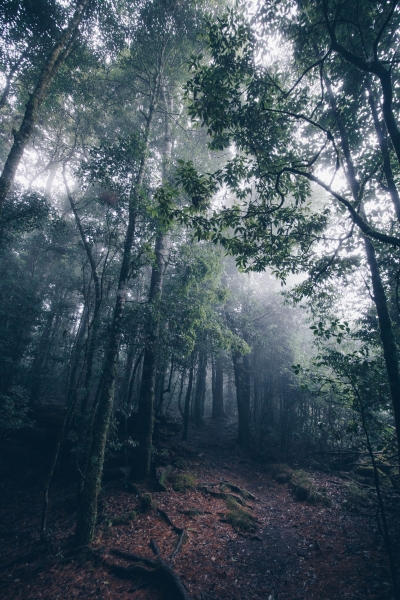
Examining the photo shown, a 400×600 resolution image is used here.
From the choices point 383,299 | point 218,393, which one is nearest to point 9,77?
point 383,299

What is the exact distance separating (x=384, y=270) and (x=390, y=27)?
6.57 meters

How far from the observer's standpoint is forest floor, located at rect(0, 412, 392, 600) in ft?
16.3

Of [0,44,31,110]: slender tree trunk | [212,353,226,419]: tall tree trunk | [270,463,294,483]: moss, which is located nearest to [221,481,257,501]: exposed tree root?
[270,463,294,483]: moss

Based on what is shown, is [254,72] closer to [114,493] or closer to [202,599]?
[202,599]

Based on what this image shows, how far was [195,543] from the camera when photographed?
21.0 feet

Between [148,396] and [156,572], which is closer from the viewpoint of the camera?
[156,572]

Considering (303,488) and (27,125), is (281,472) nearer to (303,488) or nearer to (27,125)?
(303,488)

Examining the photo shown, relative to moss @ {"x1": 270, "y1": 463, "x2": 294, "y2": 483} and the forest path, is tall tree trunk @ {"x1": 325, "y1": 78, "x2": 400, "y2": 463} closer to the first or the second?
the forest path

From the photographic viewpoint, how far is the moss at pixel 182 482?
29.9 ft

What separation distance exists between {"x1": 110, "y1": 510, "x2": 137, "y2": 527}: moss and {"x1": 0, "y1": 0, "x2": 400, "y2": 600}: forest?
110 millimetres

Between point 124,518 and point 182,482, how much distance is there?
9.45ft

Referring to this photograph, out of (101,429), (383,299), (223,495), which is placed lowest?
(223,495)

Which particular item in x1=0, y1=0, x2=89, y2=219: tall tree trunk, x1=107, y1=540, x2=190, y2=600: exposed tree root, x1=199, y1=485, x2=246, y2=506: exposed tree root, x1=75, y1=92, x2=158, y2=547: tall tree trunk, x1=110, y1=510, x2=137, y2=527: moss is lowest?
x1=107, y1=540, x2=190, y2=600: exposed tree root

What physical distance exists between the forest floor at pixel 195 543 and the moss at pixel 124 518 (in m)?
0.03
